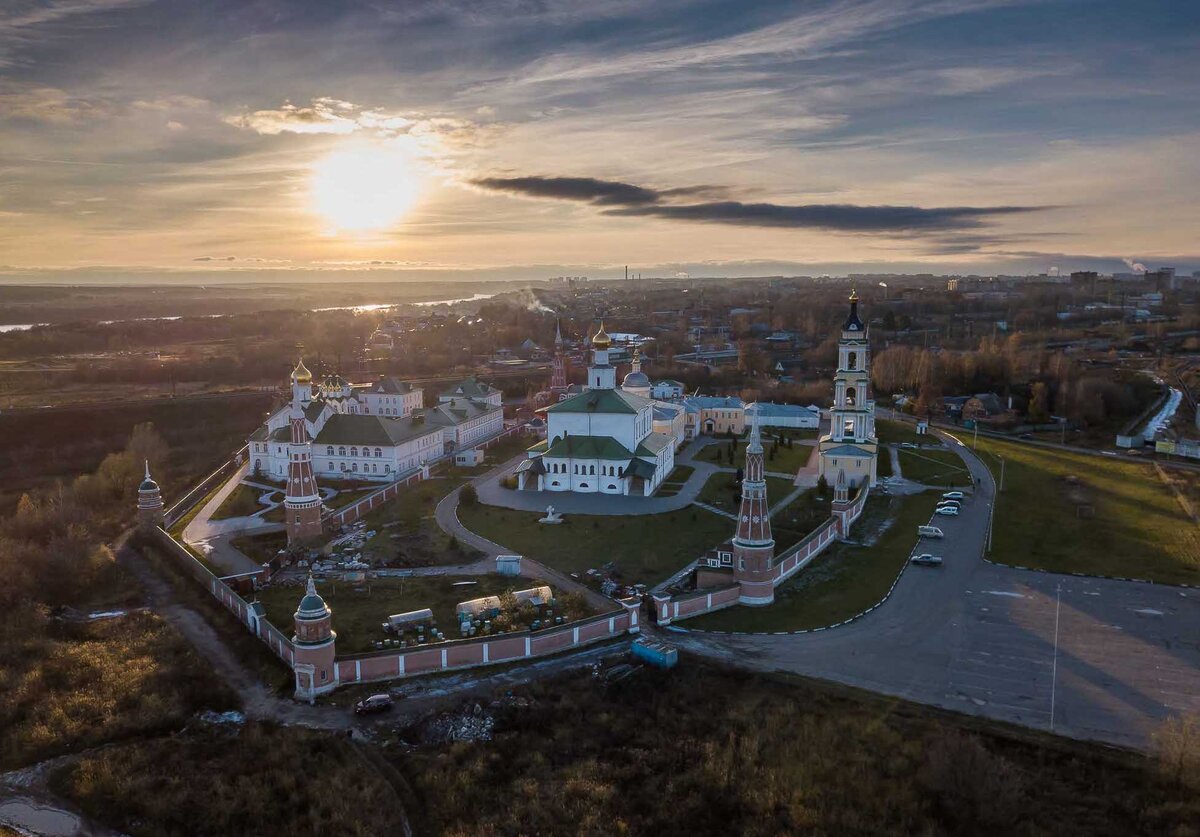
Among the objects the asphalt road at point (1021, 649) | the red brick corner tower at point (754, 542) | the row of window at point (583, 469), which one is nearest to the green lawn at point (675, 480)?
the row of window at point (583, 469)

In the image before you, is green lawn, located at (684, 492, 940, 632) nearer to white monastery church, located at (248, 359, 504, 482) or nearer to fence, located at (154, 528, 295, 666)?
fence, located at (154, 528, 295, 666)

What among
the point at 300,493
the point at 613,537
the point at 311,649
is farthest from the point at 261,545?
the point at 613,537

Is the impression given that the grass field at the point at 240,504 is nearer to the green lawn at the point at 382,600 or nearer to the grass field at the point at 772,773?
the green lawn at the point at 382,600

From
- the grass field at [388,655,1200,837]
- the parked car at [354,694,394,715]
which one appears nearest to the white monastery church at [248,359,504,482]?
the parked car at [354,694,394,715]

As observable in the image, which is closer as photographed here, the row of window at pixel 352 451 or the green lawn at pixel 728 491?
the green lawn at pixel 728 491

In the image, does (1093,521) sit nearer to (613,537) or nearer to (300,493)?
(613,537)

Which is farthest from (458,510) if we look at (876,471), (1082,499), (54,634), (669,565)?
(1082,499)
